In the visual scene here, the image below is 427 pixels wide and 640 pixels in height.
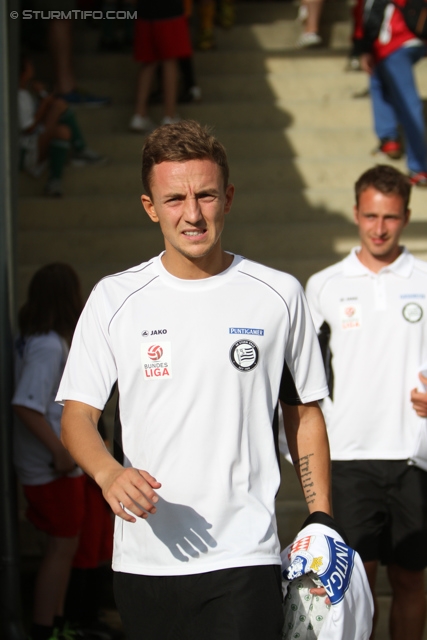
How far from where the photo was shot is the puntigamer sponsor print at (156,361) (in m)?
2.69

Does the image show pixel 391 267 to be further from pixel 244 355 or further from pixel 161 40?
pixel 161 40

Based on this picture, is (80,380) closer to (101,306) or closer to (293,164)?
(101,306)

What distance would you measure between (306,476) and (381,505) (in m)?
1.49

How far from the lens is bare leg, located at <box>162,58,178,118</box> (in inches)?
340

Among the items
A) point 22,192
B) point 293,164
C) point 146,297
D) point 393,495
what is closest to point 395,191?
point 393,495

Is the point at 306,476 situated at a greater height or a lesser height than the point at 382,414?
lesser

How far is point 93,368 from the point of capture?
2764mm

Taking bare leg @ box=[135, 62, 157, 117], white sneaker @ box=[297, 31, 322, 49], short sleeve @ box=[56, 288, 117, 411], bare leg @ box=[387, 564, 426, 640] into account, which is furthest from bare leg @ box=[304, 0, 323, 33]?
short sleeve @ box=[56, 288, 117, 411]

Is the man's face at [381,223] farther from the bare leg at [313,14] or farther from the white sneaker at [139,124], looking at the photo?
the bare leg at [313,14]

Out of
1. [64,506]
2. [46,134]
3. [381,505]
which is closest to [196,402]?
[381,505]

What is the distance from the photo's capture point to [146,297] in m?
2.80

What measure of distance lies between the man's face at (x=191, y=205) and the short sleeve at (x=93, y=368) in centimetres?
32

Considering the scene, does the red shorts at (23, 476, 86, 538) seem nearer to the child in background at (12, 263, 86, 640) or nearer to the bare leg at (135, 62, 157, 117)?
the child in background at (12, 263, 86, 640)
